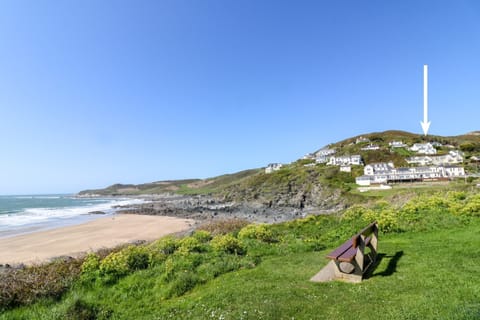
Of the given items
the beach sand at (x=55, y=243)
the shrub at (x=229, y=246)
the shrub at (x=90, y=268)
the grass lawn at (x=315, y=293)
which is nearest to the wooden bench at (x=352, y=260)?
the grass lawn at (x=315, y=293)

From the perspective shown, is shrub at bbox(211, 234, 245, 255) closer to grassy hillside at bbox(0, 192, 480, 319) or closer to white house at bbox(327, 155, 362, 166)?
grassy hillside at bbox(0, 192, 480, 319)

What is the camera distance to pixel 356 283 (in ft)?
19.1

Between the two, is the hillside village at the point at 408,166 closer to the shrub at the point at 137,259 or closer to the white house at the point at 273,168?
the white house at the point at 273,168

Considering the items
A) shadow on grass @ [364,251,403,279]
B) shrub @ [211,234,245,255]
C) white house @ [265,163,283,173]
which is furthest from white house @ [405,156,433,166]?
shrub @ [211,234,245,255]

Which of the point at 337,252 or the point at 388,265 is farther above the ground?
A: the point at 337,252

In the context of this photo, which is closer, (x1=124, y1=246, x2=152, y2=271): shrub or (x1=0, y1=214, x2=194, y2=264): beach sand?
(x1=124, y1=246, x2=152, y2=271): shrub

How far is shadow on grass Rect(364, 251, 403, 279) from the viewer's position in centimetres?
621

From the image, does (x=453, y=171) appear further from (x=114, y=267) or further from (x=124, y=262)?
(x=114, y=267)

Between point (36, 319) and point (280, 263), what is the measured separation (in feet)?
20.4

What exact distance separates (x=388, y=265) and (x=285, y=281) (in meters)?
2.75

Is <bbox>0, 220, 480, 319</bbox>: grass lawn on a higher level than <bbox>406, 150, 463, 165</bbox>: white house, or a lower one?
lower

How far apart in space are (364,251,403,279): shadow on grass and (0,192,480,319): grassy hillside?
25 mm

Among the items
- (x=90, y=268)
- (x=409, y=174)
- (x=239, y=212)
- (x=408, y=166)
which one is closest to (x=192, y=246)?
(x=90, y=268)

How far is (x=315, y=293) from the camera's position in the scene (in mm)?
5387
